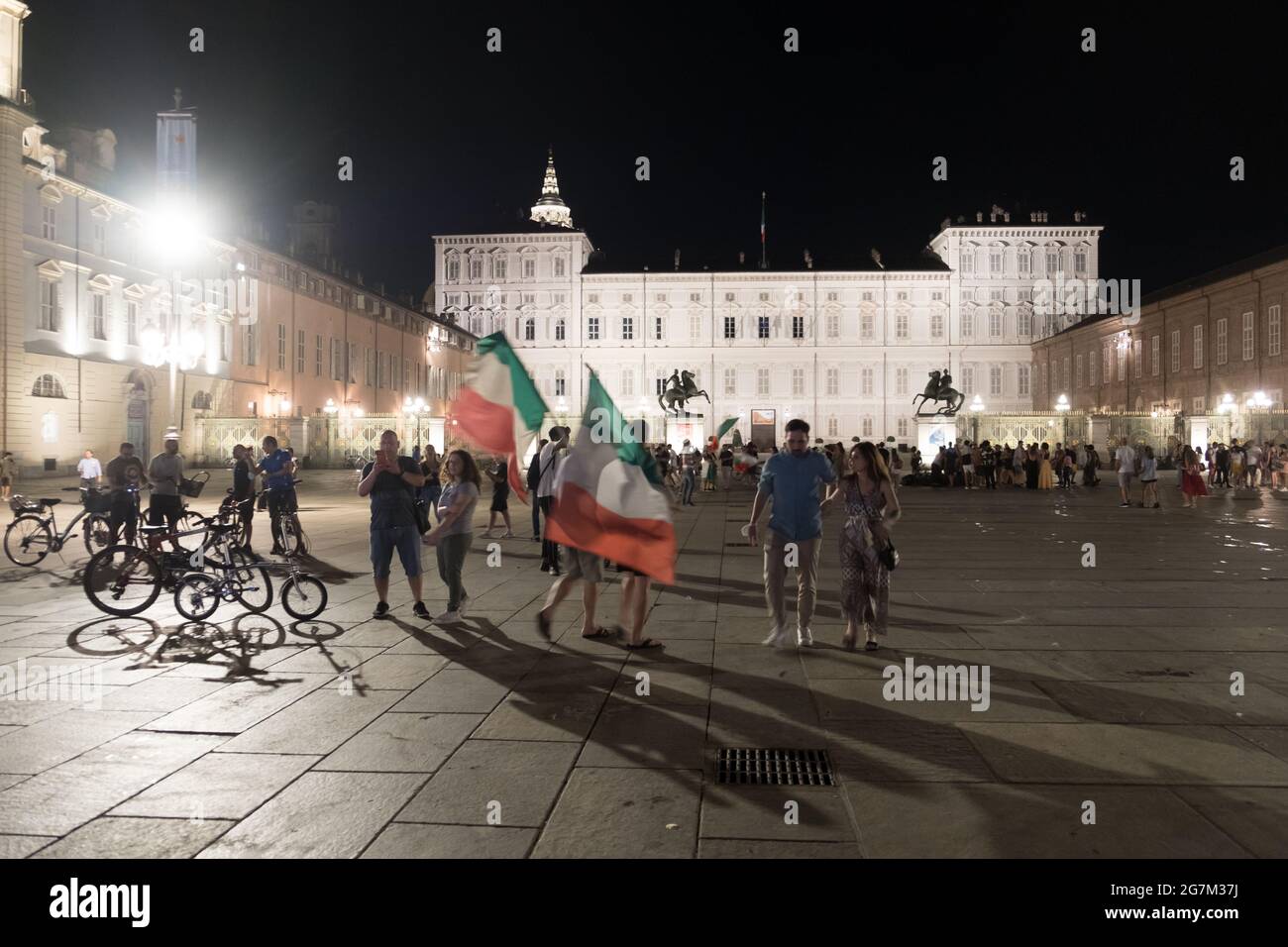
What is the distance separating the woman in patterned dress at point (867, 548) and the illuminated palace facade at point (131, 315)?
51.7ft

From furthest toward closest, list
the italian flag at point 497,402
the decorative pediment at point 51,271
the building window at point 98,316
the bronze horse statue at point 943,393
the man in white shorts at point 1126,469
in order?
1. the bronze horse statue at point 943,393
2. the building window at point 98,316
3. the decorative pediment at point 51,271
4. the man in white shorts at point 1126,469
5. the italian flag at point 497,402

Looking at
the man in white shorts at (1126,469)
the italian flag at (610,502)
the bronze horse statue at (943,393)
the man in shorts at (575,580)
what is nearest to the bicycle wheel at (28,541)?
the man in shorts at (575,580)

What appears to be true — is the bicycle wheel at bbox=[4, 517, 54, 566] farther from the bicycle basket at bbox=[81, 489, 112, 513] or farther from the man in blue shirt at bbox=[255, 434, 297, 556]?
the man in blue shirt at bbox=[255, 434, 297, 556]

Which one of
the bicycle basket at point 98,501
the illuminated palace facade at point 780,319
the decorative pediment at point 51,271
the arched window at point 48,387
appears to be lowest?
the bicycle basket at point 98,501

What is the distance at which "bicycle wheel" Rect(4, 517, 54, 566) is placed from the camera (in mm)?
11305

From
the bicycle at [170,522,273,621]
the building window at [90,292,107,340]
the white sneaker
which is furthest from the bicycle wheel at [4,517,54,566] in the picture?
the building window at [90,292,107,340]

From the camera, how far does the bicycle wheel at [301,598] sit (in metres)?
7.60

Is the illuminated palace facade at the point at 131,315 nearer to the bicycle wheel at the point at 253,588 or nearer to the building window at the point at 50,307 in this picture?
the building window at the point at 50,307

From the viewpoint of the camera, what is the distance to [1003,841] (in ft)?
11.0

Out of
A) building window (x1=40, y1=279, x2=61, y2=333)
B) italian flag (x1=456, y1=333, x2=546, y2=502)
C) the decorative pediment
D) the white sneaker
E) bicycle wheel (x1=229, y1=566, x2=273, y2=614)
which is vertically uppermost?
the decorative pediment

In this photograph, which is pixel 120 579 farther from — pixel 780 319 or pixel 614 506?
pixel 780 319

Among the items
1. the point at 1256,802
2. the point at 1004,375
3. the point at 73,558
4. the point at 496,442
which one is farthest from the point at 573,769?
the point at 1004,375

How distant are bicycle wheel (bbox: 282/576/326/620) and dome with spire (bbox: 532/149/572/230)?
84727mm
